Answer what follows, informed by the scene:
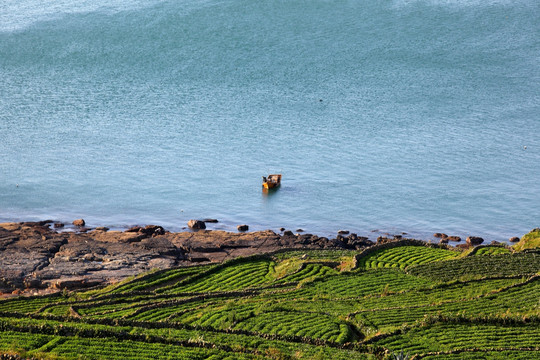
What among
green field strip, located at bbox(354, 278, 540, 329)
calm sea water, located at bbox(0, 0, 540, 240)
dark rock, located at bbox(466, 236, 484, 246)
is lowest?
green field strip, located at bbox(354, 278, 540, 329)

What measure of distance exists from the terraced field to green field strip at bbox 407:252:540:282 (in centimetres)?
9

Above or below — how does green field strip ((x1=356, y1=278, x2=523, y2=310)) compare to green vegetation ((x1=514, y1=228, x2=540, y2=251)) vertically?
below

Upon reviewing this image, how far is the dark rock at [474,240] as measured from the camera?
222 ft

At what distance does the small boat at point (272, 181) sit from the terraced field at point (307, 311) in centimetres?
2240

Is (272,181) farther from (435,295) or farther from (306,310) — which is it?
(306,310)

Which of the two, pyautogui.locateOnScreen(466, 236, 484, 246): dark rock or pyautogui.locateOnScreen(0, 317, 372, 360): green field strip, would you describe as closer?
pyautogui.locateOnScreen(0, 317, 372, 360): green field strip

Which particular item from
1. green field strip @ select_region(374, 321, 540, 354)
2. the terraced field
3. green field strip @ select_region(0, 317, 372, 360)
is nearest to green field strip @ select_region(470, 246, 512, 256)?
the terraced field

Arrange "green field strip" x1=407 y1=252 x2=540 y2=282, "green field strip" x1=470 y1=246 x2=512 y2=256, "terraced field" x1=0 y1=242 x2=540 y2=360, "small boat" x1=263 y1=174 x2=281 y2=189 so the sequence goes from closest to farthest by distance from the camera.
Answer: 1. "terraced field" x1=0 y1=242 x2=540 y2=360
2. "green field strip" x1=407 y1=252 x2=540 y2=282
3. "green field strip" x1=470 y1=246 x2=512 y2=256
4. "small boat" x1=263 y1=174 x2=281 y2=189

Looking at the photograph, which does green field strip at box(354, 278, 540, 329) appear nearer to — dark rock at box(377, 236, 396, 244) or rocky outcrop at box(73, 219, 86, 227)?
dark rock at box(377, 236, 396, 244)

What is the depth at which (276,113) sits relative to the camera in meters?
105

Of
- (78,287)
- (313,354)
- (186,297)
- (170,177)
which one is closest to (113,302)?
(186,297)

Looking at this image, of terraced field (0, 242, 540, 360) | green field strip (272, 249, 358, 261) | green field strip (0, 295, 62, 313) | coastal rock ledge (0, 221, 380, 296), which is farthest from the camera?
green field strip (272, 249, 358, 261)

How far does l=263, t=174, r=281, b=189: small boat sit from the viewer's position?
81000mm

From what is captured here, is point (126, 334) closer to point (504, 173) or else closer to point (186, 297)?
point (186, 297)
